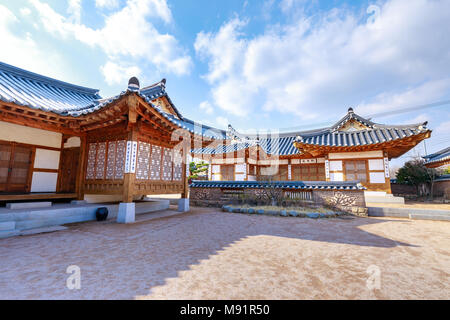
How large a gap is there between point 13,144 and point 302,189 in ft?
41.2

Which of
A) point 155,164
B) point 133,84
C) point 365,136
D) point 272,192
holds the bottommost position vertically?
point 272,192

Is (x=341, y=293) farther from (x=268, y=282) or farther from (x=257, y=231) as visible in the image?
(x=257, y=231)

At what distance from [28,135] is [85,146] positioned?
1.80 m

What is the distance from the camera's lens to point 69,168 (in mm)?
8109

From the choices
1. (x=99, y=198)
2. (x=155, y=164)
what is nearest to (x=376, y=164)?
(x=155, y=164)

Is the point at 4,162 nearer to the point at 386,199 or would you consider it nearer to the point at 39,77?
the point at 39,77

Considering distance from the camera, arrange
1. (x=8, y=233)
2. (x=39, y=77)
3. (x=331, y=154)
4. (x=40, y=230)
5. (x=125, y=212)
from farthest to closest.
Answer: (x=331, y=154), (x=39, y=77), (x=125, y=212), (x=40, y=230), (x=8, y=233)

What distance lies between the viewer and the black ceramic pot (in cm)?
666

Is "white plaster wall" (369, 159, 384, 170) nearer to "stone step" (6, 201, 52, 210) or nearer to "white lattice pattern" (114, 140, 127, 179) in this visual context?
"white lattice pattern" (114, 140, 127, 179)

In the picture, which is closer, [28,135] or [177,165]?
[28,135]

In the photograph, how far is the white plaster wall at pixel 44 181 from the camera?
726 centimetres

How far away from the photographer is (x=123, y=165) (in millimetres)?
6758
